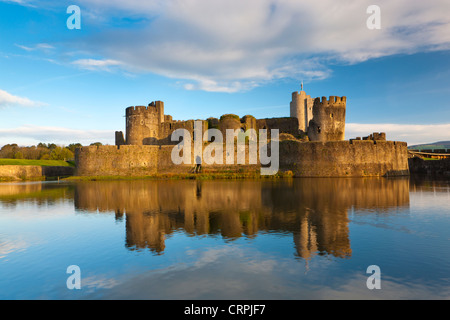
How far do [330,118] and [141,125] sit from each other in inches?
Result: 974

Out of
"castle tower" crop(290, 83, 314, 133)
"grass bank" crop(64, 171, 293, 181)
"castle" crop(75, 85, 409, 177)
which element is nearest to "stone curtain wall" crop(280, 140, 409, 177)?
"castle" crop(75, 85, 409, 177)

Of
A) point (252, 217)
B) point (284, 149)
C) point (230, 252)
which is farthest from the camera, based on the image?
point (284, 149)

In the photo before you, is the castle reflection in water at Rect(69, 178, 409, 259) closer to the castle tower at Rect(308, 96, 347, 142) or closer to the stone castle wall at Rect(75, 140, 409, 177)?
the stone castle wall at Rect(75, 140, 409, 177)

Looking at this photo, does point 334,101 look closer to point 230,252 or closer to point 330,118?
point 330,118

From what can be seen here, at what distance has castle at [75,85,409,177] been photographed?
31969 millimetres

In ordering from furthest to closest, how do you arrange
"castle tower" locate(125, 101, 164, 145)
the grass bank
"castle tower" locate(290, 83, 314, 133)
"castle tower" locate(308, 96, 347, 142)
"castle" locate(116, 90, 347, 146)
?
"castle tower" locate(290, 83, 314, 133) → "castle tower" locate(125, 101, 164, 145) → "castle" locate(116, 90, 347, 146) → "castle tower" locate(308, 96, 347, 142) → the grass bank

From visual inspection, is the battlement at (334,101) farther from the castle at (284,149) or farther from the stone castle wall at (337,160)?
the stone castle wall at (337,160)

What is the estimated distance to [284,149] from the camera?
33.1 metres

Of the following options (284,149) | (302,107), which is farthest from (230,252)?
(302,107)

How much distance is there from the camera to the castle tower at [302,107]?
188 feet

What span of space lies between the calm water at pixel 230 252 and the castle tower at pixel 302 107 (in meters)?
46.3
